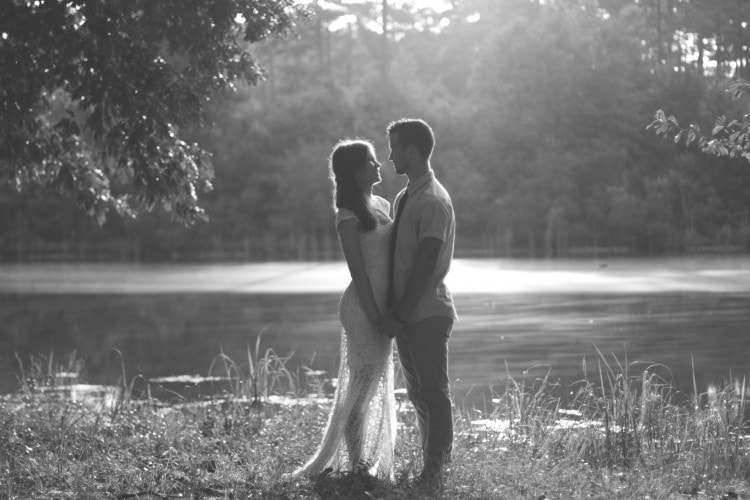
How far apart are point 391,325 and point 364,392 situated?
43 cm

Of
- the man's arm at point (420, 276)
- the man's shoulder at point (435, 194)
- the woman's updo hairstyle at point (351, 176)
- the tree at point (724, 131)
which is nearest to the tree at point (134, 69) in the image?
the woman's updo hairstyle at point (351, 176)

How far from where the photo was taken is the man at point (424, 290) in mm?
5625

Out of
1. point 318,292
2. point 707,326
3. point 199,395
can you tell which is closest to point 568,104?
point 318,292

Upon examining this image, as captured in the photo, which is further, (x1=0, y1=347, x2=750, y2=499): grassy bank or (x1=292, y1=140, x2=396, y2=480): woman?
(x1=0, y1=347, x2=750, y2=499): grassy bank

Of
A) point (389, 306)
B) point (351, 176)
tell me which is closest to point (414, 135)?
point (351, 176)

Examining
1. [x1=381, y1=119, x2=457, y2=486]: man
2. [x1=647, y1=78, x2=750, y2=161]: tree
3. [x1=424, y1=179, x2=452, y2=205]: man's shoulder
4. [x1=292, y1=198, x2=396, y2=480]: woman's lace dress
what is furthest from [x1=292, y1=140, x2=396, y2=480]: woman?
[x1=647, y1=78, x2=750, y2=161]: tree

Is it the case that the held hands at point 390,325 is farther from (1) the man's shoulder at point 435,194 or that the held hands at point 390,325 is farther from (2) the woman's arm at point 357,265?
(1) the man's shoulder at point 435,194

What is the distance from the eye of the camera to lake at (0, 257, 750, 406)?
47.4ft

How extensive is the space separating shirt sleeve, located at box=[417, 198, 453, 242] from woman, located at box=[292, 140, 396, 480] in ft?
0.91

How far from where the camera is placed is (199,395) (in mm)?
11469

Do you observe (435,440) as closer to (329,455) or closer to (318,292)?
(329,455)

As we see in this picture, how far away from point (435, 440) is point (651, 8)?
5255 centimetres

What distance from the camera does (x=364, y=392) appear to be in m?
5.89

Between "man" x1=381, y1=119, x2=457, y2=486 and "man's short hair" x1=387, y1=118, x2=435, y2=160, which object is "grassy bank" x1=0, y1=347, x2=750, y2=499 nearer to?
"man" x1=381, y1=119, x2=457, y2=486
